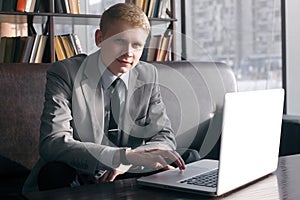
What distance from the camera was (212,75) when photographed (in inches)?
102

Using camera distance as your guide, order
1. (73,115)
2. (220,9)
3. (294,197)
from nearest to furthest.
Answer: (294,197)
(73,115)
(220,9)

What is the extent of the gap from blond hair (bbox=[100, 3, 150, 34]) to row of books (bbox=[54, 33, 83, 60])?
3.64 ft

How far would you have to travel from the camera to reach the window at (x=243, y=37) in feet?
11.4

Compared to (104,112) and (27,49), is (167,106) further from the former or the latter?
(27,49)

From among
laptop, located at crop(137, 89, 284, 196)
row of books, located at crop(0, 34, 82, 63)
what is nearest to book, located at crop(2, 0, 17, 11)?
row of books, located at crop(0, 34, 82, 63)

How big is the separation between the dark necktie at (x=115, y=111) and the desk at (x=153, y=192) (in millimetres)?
530

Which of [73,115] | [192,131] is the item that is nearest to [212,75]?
[192,131]

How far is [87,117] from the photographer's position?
1761mm

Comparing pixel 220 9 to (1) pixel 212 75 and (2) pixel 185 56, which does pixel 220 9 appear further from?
(1) pixel 212 75

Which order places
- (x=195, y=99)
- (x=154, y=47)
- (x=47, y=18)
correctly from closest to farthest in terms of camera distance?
(x=195, y=99)
(x=47, y=18)
(x=154, y=47)

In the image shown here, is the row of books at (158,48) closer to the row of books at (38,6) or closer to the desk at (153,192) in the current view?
the row of books at (38,6)

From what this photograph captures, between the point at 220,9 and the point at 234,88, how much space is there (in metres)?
1.19

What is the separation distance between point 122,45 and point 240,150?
68 cm

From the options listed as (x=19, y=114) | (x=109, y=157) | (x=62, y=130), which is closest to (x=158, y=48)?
(x=19, y=114)
